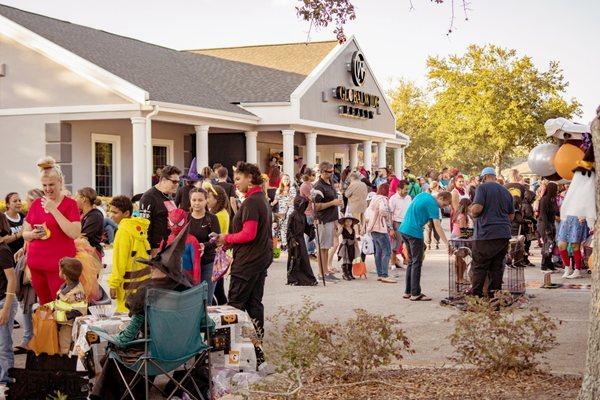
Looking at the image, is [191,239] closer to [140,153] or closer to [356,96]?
[140,153]

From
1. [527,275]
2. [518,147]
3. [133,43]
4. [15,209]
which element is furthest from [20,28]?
[518,147]

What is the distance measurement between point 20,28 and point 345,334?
59.8 feet

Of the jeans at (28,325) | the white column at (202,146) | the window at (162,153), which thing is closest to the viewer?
the jeans at (28,325)

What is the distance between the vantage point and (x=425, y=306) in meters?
11.2

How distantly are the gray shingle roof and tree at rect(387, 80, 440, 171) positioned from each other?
39.2 meters

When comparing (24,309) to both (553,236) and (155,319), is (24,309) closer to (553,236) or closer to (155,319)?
(155,319)

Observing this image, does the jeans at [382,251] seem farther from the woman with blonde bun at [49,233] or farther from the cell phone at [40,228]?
the cell phone at [40,228]

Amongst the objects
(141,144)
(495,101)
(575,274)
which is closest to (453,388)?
(575,274)

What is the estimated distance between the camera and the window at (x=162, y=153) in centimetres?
2592

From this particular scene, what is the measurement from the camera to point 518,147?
172ft

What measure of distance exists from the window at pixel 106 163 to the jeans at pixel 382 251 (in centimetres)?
1156

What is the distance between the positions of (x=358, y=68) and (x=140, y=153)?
15.2m

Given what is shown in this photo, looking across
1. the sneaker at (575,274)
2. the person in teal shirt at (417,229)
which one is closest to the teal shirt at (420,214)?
the person in teal shirt at (417,229)

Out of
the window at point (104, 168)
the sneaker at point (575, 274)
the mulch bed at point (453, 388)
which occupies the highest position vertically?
the window at point (104, 168)
